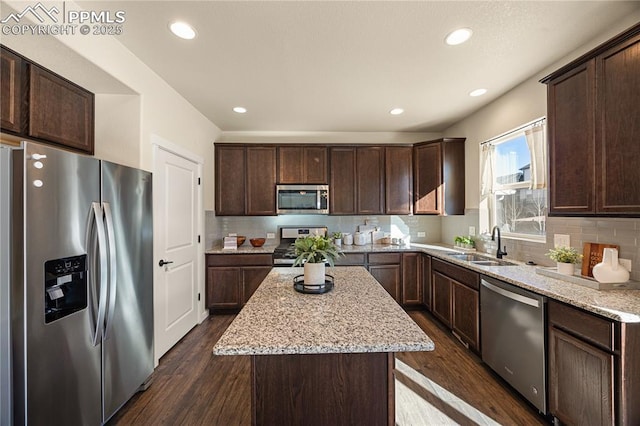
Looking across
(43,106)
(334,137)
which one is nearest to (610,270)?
(334,137)

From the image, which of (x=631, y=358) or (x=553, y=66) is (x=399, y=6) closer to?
(x=553, y=66)

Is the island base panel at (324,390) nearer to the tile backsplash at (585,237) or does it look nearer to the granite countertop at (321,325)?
the granite countertop at (321,325)

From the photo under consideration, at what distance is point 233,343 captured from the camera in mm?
1059

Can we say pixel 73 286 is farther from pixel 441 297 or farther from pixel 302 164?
pixel 441 297

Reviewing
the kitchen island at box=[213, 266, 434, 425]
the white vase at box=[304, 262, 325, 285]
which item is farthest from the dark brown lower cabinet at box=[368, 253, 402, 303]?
the kitchen island at box=[213, 266, 434, 425]

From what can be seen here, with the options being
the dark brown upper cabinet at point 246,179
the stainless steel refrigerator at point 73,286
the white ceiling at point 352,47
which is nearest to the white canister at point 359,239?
the dark brown upper cabinet at point 246,179

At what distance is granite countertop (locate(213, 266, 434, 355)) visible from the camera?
104 centimetres

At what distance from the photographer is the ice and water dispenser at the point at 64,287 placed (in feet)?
4.48

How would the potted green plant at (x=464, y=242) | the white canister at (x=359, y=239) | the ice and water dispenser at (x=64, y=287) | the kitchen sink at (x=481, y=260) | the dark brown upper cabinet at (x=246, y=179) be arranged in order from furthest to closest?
the white canister at (x=359, y=239) → the dark brown upper cabinet at (x=246, y=179) → the potted green plant at (x=464, y=242) → the kitchen sink at (x=481, y=260) → the ice and water dispenser at (x=64, y=287)

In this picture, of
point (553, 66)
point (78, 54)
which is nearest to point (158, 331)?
point (78, 54)

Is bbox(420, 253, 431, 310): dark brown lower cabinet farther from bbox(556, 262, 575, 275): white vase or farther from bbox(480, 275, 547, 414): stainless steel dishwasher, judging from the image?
bbox(556, 262, 575, 275): white vase

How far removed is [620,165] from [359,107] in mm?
2393

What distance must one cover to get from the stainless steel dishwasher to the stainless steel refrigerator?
9.20ft

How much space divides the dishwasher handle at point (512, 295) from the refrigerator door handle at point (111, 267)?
279cm
